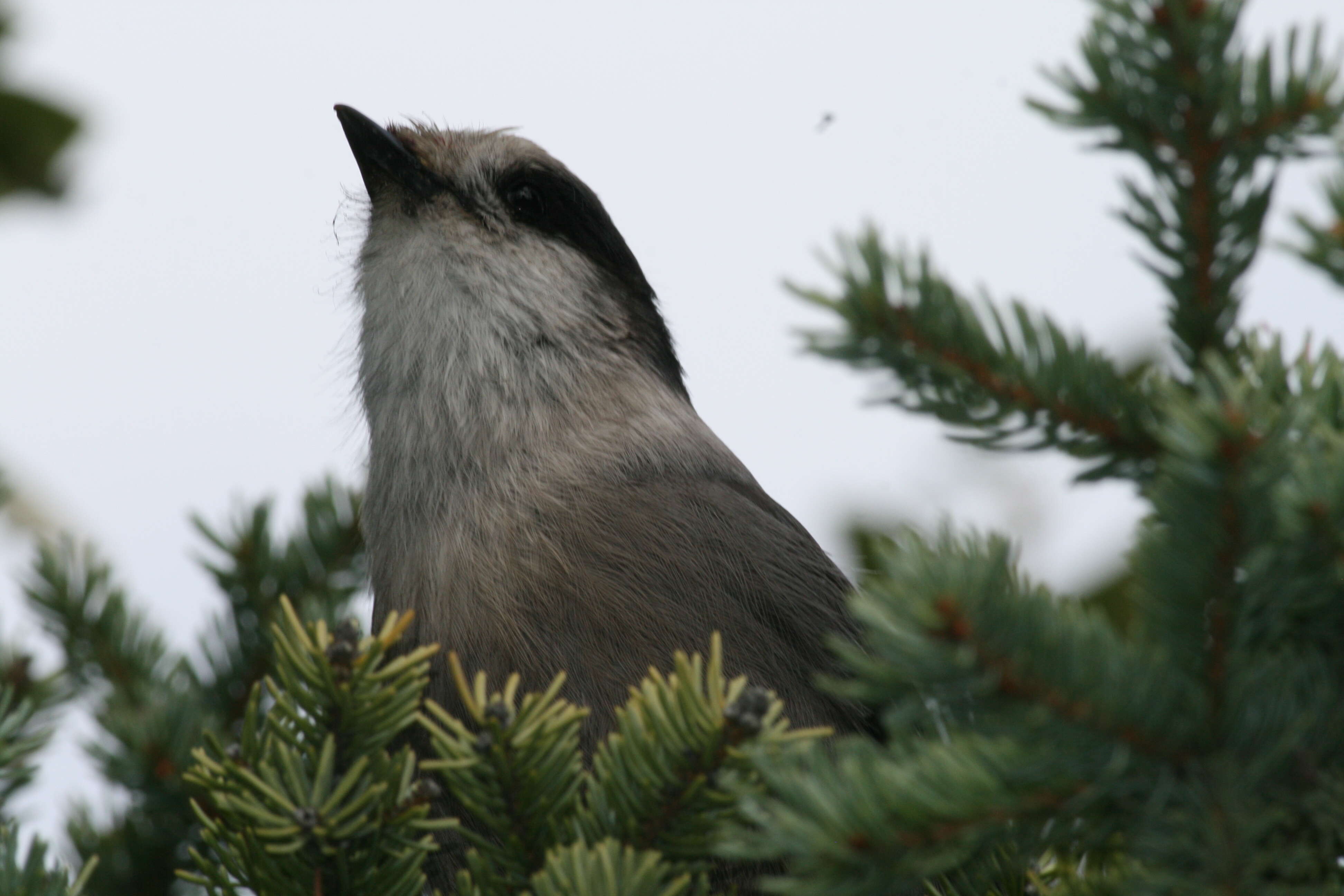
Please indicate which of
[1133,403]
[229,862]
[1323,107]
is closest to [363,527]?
[229,862]

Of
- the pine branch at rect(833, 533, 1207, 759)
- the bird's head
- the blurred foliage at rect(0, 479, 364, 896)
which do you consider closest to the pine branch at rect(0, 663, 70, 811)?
the blurred foliage at rect(0, 479, 364, 896)

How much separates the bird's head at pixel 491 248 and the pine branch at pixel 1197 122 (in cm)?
230

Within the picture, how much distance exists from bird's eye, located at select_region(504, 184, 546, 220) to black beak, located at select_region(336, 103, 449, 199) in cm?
19

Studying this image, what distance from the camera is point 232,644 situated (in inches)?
110

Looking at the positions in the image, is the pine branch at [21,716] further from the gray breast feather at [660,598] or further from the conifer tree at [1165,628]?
the conifer tree at [1165,628]

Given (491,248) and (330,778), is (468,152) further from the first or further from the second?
(330,778)

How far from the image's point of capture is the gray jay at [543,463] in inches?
101

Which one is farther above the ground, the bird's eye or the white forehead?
the white forehead

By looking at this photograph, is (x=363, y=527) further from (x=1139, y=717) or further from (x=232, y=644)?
(x=1139, y=717)

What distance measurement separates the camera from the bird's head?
3.35 m

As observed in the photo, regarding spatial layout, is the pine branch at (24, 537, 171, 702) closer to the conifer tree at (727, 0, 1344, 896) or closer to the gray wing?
the gray wing

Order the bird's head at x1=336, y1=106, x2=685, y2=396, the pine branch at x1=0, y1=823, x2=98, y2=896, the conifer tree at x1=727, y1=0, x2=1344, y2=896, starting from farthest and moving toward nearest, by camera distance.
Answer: the bird's head at x1=336, y1=106, x2=685, y2=396, the pine branch at x1=0, y1=823, x2=98, y2=896, the conifer tree at x1=727, y1=0, x2=1344, y2=896

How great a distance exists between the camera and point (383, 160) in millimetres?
3453

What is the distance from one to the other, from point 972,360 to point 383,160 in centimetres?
261
